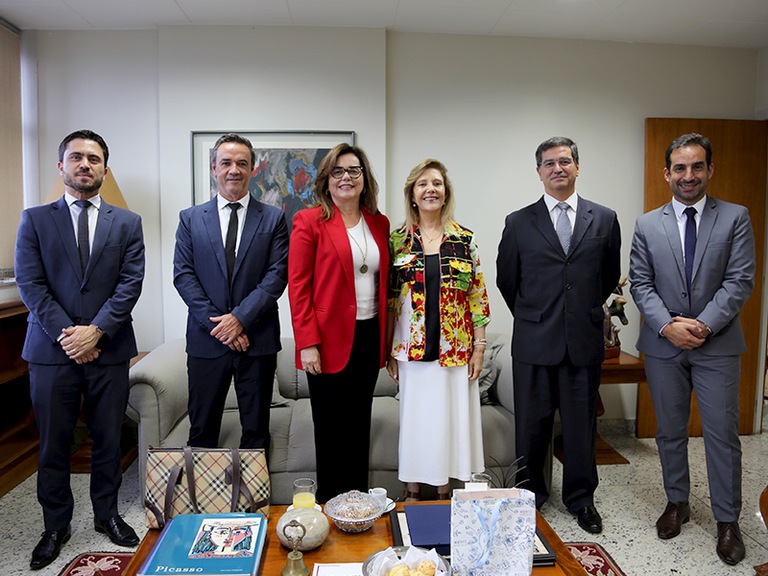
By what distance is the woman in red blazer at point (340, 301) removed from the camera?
88.2 inches

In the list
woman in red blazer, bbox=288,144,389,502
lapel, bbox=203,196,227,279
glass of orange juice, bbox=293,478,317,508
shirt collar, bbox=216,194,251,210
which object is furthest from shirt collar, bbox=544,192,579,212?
glass of orange juice, bbox=293,478,317,508

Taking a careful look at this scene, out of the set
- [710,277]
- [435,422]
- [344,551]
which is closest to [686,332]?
[710,277]

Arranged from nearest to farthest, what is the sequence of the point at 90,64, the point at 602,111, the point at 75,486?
1. the point at 75,486
2. the point at 90,64
3. the point at 602,111

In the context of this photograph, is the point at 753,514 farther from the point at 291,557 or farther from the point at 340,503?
the point at 291,557

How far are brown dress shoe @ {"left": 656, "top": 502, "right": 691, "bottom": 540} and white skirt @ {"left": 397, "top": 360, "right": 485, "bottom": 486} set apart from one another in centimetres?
91

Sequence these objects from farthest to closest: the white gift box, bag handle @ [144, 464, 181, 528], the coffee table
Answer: bag handle @ [144, 464, 181, 528] → the coffee table → the white gift box

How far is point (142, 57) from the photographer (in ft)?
11.8

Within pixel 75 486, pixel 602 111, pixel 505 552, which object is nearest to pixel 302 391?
pixel 75 486

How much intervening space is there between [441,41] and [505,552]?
3175 mm

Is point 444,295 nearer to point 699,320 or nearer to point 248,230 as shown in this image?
point 248,230

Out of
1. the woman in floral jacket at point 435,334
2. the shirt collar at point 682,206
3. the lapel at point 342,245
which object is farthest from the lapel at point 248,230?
the shirt collar at point 682,206

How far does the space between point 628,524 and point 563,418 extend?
58 cm

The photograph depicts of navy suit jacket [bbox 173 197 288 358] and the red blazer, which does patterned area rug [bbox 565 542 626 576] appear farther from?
navy suit jacket [bbox 173 197 288 358]

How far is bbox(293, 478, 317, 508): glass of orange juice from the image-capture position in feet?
5.73
